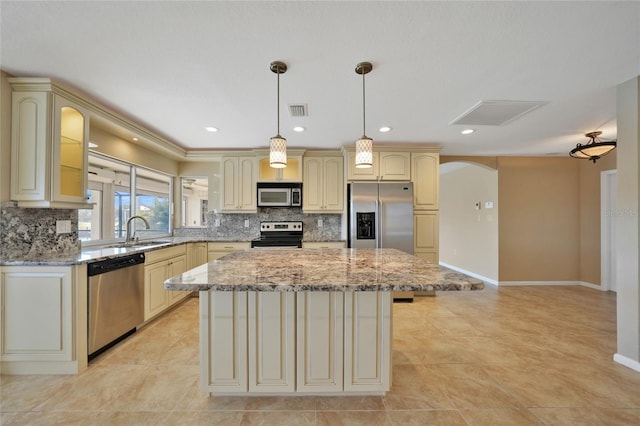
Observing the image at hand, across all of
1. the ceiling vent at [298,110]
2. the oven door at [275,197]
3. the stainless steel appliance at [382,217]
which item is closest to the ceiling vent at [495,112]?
the stainless steel appliance at [382,217]

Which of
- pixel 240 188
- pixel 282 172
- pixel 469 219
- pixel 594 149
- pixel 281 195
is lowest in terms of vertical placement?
pixel 469 219

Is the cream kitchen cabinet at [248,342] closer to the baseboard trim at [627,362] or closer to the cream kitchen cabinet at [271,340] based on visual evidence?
the cream kitchen cabinet at [271,340]

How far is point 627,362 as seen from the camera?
2176mm

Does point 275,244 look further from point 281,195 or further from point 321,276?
point 321,276

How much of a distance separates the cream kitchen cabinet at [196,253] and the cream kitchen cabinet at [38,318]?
5.94 feet

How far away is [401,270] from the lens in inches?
64.3

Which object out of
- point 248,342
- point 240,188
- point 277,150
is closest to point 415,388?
point 248,342

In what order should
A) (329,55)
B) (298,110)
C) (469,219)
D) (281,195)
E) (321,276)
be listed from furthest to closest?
1. (469,219)
2. (281,195)
3. (298,110)
4. (329,55)
5. (321,276)

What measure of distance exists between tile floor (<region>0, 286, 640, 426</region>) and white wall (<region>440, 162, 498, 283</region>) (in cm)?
220

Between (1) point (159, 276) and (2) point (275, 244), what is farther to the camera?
(2) point (275, 244)

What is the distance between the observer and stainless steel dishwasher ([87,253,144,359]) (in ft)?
7.33

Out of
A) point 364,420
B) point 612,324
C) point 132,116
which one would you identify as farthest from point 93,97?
point 612,324

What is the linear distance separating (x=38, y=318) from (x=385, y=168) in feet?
13.2

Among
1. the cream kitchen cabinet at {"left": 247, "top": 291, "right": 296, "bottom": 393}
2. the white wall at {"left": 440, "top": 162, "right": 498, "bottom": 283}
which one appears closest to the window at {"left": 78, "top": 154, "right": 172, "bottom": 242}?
the cream kitchen cabinet at {"left": 247, "top": 291, "right": 296, "bottom": 393}
